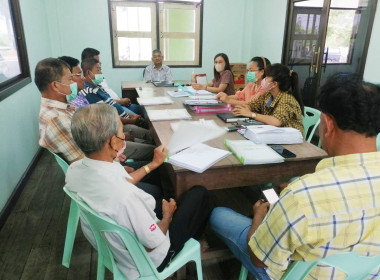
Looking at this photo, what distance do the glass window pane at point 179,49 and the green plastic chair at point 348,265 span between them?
5090 millimetres

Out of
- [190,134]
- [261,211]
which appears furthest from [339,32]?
[261,211]

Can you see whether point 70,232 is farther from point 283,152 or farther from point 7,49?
point 7,49

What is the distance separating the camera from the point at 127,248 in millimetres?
917

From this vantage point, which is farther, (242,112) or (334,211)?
(242,112)

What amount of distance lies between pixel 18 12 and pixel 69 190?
279 cm

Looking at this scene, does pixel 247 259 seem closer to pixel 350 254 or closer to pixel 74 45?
pixel 350 254

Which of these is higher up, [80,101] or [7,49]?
[7,49]

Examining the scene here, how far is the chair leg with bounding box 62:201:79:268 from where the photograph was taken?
5.09 ft

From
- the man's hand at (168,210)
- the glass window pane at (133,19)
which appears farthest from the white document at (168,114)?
the glass window pane at (133,19)

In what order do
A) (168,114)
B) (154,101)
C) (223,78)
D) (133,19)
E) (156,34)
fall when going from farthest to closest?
(156,34) < (133,19) < (223,78) < (154,101) < (168,114)

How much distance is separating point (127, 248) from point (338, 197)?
26.6 inches

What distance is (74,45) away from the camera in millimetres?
4867

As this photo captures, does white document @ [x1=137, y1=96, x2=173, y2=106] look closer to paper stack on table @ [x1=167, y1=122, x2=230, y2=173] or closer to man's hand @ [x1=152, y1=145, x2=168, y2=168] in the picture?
paper stack on table @ [x1=167, y1=122, x2=230, y2=173]

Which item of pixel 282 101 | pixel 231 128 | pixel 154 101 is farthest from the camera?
pixel 154 101
